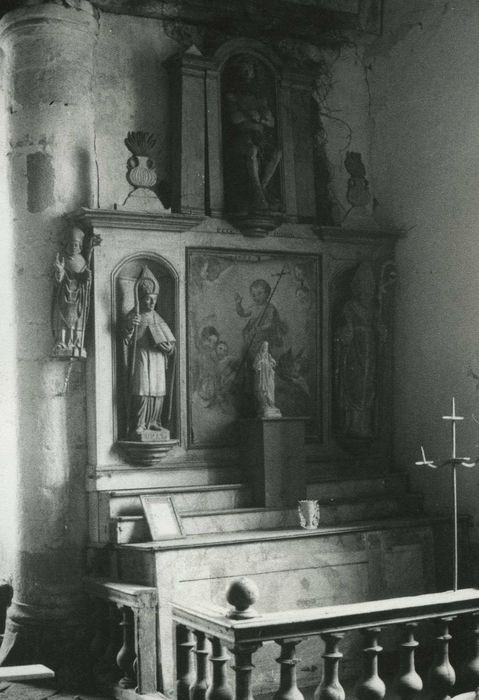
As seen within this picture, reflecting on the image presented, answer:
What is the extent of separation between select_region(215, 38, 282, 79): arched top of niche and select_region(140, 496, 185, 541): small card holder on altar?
313 centimetres

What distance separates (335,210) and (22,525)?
3282mm

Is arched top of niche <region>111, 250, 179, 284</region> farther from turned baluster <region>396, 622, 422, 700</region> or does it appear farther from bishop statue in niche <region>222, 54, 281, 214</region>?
turned baluster <region>396, 622, 422, 700</region>

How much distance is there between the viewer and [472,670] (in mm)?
5172

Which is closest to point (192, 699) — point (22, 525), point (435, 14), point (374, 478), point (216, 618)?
point (216, 618)

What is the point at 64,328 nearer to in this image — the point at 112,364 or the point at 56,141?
the point at 112,364

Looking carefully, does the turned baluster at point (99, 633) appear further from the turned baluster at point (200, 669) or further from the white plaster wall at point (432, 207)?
the white plaster wall at point (432, 207)

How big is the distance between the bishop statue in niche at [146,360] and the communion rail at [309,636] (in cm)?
208

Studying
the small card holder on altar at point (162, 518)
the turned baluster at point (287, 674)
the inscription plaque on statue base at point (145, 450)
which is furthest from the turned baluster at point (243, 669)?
the inscription plaque on statue base at point (145, 450)

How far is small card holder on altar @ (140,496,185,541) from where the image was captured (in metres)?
6.77

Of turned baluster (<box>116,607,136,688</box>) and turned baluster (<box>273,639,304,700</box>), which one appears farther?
turned baluster (<box>116,607,136,688</box>)

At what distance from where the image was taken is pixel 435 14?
7863 millimetres

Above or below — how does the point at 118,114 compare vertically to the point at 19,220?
above

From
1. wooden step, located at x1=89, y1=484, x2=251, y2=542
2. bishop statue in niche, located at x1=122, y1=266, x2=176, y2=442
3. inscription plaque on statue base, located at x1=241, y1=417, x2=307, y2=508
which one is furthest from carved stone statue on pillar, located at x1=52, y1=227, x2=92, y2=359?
inscription plaque on statue base, located at x1=241, y1=417, x2=307, y2=508

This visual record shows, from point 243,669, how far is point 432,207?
13.9 ft
